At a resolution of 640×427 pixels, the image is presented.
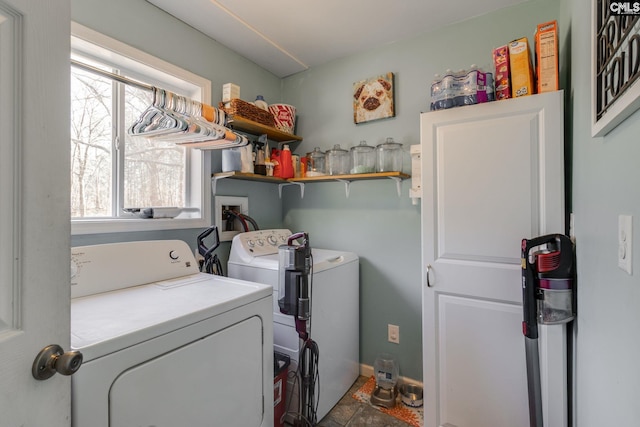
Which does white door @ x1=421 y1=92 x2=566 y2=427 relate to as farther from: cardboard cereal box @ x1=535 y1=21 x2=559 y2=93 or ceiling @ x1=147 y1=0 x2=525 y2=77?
ceiling @ x1=147 y1=0 x2=525 y2=77

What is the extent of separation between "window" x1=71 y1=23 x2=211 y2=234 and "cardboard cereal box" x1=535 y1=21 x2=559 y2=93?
76.2 inches

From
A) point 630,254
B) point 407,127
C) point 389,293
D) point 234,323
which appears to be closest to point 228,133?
point 234,323

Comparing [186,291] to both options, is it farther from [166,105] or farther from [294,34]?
[294,34]

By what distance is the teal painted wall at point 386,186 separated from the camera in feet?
6.34

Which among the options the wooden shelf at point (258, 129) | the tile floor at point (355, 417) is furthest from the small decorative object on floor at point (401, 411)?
the wooden shelf at point (258, 129)

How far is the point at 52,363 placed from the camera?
62 centimetres

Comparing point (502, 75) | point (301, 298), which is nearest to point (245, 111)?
point (301, 298)

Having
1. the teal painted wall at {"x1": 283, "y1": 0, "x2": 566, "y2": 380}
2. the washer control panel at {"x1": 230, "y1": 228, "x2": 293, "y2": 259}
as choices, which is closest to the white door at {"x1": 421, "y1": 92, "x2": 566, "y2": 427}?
the teal painted wall at {"x1": 283, "y1": 0, "x2": 566, "y2": 380}

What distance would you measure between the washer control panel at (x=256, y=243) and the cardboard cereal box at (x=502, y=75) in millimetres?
1671

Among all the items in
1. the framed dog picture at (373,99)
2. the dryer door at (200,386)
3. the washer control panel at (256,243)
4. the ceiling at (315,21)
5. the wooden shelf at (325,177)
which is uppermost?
the ceiling at (315,21)

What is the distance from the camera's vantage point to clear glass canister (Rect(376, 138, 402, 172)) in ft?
7.00

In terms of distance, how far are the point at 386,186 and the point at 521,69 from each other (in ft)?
3.44

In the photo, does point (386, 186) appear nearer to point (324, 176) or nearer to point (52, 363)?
point (324, 176)

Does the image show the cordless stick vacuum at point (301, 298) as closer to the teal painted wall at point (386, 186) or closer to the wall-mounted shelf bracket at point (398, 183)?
the teal painted wall at point (386, 186)
